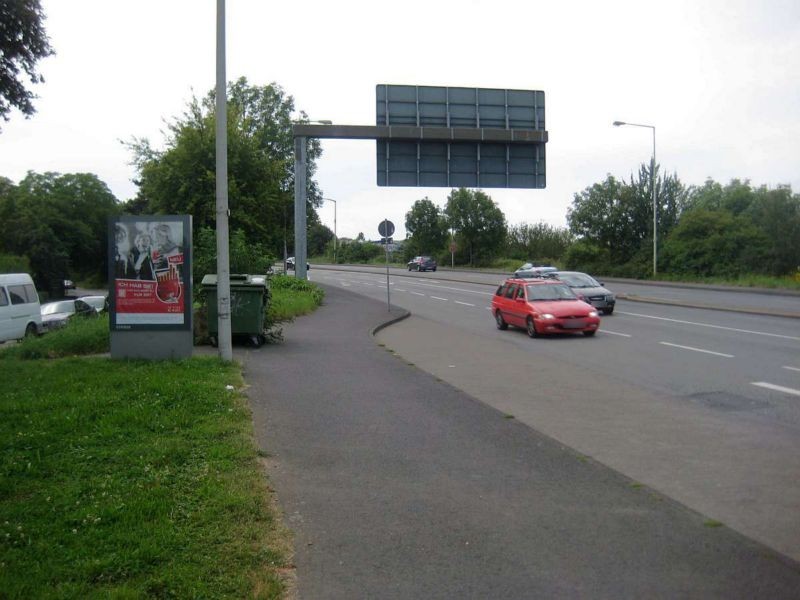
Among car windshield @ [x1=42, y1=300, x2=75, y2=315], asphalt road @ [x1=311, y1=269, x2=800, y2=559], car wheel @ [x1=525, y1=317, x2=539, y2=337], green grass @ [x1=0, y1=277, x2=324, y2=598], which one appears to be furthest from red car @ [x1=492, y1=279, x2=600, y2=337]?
car windshield @ [x1=42, y1=300, x2=75, y2=315]

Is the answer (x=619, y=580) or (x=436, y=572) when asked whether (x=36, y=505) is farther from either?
(x=619, y=580)

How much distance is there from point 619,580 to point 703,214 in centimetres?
4907

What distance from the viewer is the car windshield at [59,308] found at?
29125 mm

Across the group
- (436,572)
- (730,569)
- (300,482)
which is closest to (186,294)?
(300,482)

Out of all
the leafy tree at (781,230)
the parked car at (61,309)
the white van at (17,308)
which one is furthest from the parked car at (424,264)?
the white van at (17,308)

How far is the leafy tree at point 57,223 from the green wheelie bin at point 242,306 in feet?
129

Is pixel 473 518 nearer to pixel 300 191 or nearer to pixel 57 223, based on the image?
pixel 300 191

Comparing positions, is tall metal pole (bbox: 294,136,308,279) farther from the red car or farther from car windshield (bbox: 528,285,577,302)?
car windshield (bbox: 528,285,577,302)

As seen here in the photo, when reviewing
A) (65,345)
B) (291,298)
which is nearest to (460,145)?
(291,298)

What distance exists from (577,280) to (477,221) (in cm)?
5206

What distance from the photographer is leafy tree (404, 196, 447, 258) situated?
89.3 metres

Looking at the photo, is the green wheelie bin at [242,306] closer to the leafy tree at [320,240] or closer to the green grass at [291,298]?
the green grass at [291,298]

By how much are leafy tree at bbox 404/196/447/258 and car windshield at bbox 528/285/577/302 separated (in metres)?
67.7

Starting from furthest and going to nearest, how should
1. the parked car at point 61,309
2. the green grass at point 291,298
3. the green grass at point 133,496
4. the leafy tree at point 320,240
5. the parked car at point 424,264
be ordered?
1. the leafy tree at point 320,240
2. the parked car at point 424,264
3. the parked car at point 61,309
4. the green grass at point 291,298
5. the green grass at point 133,496
